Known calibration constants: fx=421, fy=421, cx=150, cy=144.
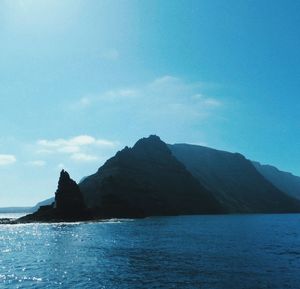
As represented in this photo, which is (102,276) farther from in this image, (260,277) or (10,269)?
(260,277)

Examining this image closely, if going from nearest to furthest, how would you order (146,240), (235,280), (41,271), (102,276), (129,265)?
(235,280)
(102,276)
(41,271)
(129,265)
(146,240)

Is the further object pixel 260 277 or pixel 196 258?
pixel 196 258

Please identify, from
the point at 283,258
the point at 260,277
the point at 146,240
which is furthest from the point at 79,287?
the point at 146,240

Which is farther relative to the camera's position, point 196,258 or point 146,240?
point 146,240

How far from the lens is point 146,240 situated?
323 feet

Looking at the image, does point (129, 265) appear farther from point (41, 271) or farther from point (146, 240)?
point (146, 240)

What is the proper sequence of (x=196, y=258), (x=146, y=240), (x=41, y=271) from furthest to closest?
(x=146, y=240) < (x=196, y=258) < (x=41, y=271)

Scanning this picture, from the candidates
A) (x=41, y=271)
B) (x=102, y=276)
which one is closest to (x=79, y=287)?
(x=102, y=276)

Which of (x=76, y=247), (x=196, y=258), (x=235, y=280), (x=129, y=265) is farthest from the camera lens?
(x=76, y=247)

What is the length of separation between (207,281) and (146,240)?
51493 mm

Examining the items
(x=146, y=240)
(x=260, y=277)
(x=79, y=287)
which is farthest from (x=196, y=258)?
(x=146, y=240)

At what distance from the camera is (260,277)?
5100 cm

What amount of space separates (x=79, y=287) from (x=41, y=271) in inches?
470

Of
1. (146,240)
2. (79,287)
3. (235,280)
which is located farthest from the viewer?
(146,240)
